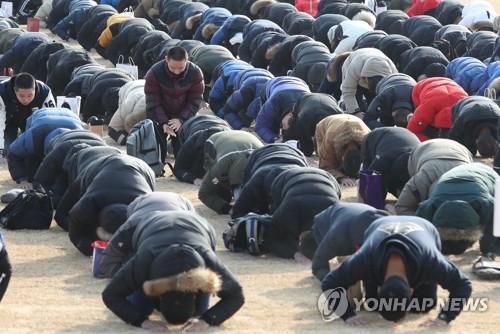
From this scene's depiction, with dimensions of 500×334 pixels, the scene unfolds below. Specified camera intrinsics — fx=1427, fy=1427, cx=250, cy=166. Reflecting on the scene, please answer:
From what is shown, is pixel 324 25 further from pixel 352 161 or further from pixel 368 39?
pixel 352 161

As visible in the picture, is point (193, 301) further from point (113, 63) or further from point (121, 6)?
point (121, 6)

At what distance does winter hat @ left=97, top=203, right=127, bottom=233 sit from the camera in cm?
892

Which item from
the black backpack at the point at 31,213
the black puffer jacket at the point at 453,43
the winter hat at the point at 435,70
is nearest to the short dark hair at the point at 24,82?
the black backpack at the point at 31,213

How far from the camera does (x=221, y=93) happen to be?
14.9 meters

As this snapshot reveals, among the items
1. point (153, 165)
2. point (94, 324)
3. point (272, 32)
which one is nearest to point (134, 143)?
point (153, 165)

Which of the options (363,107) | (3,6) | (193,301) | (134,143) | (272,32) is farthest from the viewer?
(3,6)

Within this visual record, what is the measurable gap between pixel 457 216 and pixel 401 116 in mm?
4198

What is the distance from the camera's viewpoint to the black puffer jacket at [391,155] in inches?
423

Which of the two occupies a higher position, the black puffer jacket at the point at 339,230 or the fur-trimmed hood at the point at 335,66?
the black puffer jacket at the point at 339,230

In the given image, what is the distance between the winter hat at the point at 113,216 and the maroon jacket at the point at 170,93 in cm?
357

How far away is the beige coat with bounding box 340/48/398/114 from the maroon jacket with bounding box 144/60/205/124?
2.02 metres

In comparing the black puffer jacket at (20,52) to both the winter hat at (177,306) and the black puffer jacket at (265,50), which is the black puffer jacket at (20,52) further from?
the winter hat at (177,306)

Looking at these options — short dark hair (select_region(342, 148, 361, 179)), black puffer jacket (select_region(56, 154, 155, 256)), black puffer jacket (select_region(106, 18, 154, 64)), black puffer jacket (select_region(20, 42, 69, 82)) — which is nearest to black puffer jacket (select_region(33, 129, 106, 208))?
black puffer jacket (select_region(56, 154, 155, 256))

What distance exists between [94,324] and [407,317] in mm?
1687
